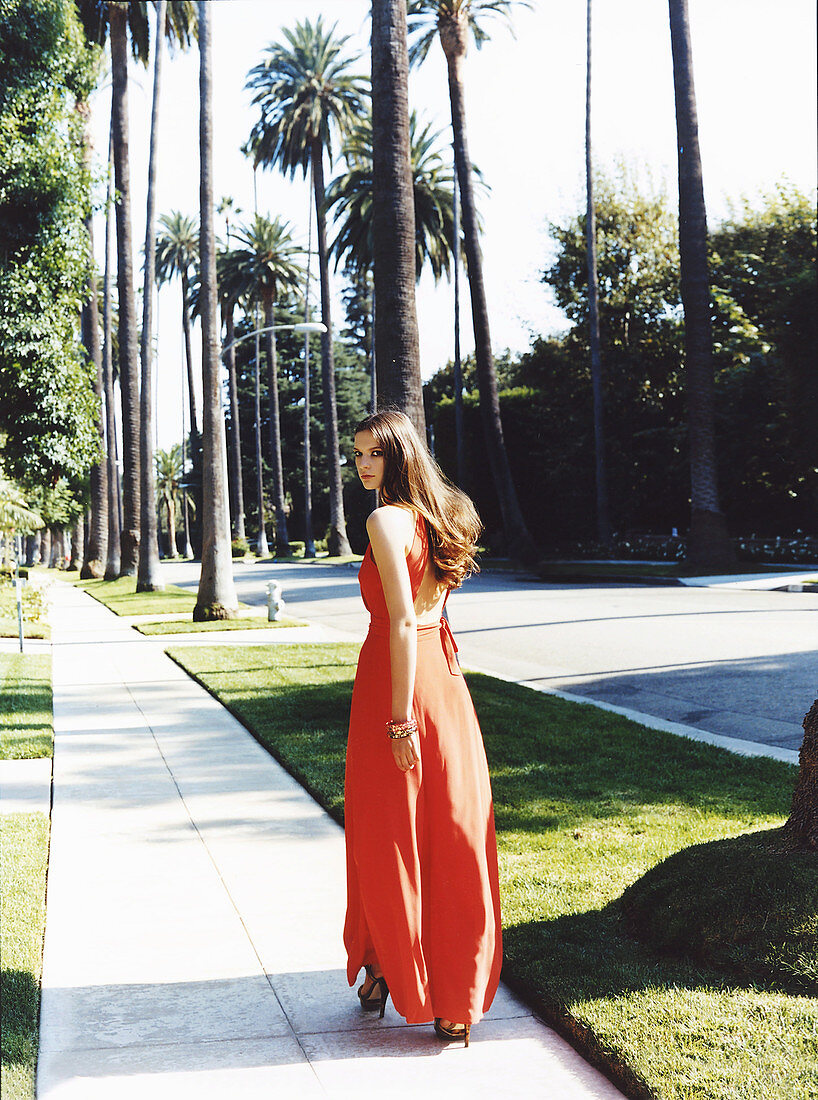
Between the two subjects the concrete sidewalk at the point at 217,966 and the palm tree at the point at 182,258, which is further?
the palm tree at the point at 182,258

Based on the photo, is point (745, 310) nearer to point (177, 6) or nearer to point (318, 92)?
point (177, 6)

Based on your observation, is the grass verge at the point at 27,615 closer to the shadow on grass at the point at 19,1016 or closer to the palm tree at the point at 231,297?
the shadow on grass at the point at 19,1016

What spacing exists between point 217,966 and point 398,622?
1.70 meters

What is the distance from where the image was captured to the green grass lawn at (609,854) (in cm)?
319

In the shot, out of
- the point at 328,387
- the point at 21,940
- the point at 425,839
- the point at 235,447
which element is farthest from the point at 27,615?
the point at 235,447

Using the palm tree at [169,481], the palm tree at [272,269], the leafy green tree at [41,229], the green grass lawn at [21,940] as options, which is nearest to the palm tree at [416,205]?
the palm tree at [272,269]

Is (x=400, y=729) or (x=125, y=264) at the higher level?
(x=125, y=264)

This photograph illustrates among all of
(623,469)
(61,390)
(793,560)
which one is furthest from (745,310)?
(61,390)

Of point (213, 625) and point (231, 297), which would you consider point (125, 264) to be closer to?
point (213, 625)

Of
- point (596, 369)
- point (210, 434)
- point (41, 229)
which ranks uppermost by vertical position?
point (596, 369)

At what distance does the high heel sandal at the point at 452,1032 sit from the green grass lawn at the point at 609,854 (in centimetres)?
35

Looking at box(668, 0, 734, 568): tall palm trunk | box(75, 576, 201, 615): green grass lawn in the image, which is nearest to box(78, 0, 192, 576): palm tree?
box(75, 576, 201, 615): green grass lawn

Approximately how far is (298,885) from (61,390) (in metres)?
14.7

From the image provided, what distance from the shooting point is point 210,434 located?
1908cm
